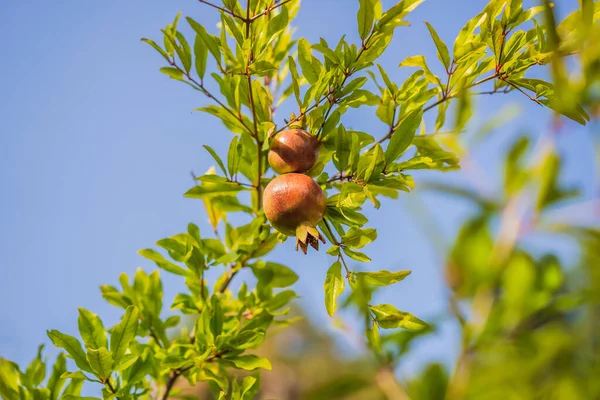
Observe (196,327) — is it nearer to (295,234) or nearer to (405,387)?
(295,234)

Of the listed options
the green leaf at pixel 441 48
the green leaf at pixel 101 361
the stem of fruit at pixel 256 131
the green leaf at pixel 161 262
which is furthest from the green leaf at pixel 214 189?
the green leaf at pixel 441 48

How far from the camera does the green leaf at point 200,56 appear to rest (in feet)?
2.42

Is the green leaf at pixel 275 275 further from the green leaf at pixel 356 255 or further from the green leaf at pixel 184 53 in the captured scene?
the green leaf at pixel 184 53

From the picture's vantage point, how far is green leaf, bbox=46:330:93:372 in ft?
2.14

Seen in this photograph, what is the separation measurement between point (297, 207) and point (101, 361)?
1.04 feet

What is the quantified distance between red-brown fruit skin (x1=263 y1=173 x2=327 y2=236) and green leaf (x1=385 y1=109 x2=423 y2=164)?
10cm

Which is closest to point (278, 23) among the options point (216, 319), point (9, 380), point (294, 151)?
point (294, 151)

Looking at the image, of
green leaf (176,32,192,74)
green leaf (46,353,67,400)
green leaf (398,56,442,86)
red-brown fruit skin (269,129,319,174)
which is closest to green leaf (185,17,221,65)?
green leaf (176,32,192,74)

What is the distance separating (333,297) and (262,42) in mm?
353

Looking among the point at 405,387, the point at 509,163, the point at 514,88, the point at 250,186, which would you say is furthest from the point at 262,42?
the point at 405,387

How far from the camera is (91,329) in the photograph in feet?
2.23

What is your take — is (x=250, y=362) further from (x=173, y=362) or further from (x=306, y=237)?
(x=306, y=237)

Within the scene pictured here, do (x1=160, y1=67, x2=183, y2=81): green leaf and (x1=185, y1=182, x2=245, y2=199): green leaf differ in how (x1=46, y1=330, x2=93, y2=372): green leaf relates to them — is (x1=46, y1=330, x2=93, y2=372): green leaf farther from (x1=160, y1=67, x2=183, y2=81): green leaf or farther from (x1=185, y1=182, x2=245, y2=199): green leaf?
(x1=160, y1=67, x2=183, y2=81): green leaf

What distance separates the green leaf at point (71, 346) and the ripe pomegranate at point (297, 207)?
0.31 meters
